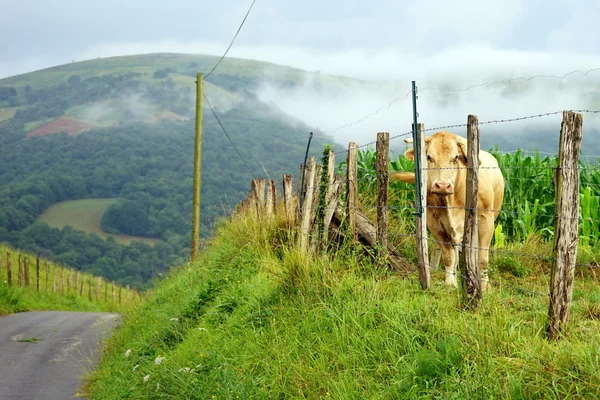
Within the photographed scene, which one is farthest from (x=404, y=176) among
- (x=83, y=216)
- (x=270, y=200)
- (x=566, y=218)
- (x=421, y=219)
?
(x=83, y=216)

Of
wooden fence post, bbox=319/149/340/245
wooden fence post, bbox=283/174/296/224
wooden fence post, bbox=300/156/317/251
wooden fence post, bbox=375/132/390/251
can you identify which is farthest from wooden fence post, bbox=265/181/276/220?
wooden fence post, bbox=375/132/390/251

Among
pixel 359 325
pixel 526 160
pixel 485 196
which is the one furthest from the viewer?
pixel 526 160

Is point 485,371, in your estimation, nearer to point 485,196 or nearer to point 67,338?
point 485,196

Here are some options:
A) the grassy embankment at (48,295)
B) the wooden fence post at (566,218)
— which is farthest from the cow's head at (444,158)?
the grassy embankment at (48,295)

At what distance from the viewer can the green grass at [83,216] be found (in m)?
127

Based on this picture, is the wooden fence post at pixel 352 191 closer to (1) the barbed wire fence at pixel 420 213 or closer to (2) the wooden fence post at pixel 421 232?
(1) the barbed wire fence at pixel 420 213

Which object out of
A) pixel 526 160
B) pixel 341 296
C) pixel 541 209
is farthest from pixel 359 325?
pixel 526 160

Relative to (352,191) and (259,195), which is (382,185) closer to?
(352,191)

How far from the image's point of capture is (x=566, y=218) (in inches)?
235

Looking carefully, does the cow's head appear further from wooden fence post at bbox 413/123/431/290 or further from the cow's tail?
wooden fence post at bbox 413/123/431/290

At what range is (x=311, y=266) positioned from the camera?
8.24 metres

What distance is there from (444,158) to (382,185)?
→ 1.14 m

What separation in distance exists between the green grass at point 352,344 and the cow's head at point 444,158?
1.32 meters

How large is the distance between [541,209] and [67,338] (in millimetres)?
11829
